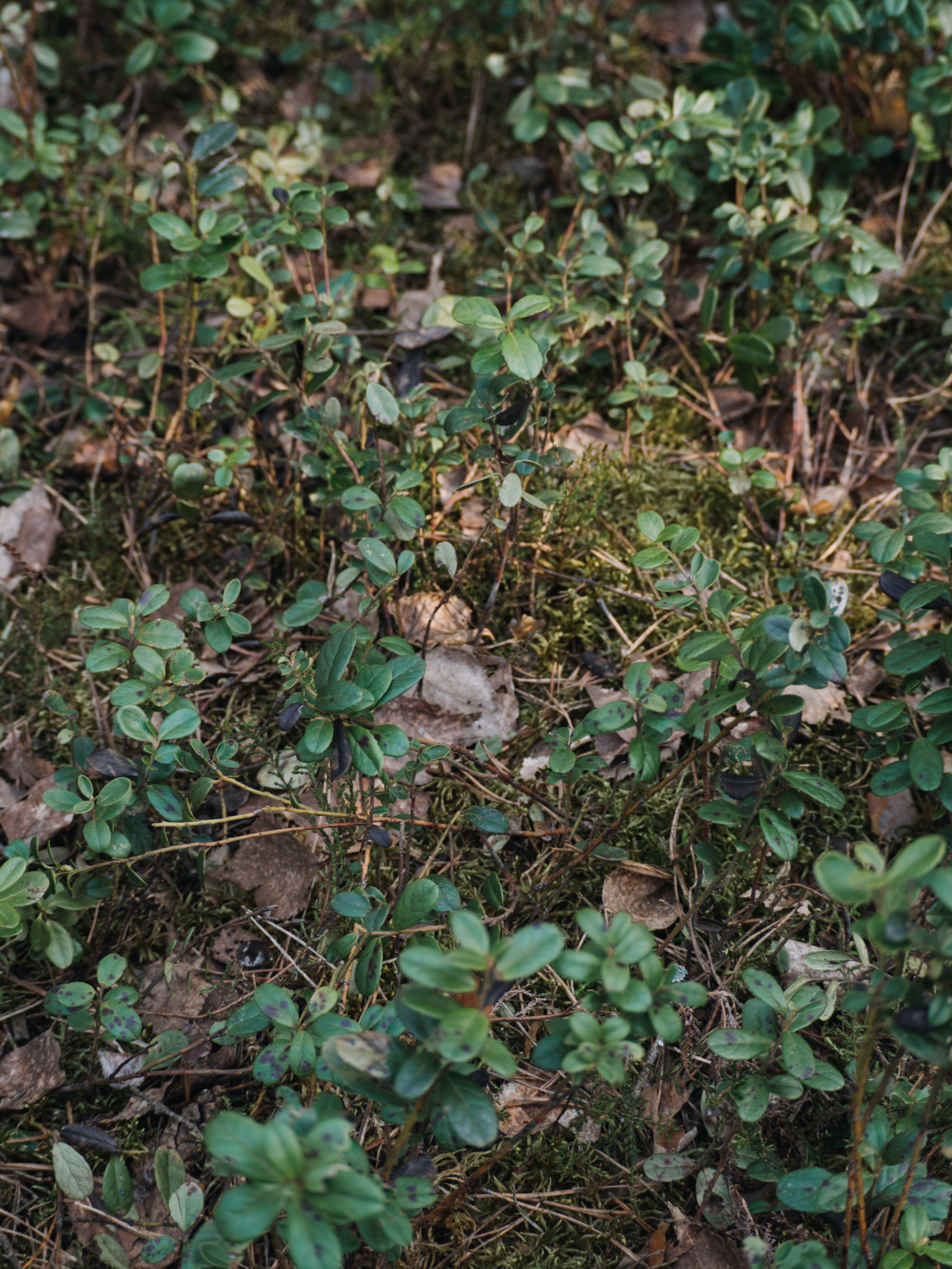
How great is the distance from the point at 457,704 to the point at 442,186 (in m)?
2.18

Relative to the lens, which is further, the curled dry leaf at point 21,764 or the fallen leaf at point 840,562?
the fallen leaf at point 840,562

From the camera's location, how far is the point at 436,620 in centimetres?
261

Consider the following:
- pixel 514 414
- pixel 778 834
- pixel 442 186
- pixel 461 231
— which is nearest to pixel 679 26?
pixel 442 186

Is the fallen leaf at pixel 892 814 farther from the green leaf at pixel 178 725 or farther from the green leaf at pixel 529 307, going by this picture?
the green leaf at pixel 178 725

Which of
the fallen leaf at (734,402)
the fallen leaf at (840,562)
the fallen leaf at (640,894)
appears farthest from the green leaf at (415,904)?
the fallen leaf at (734,402)

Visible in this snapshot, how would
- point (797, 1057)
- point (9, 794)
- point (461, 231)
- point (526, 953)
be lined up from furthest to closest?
point (461, 231)
point (9, 794)
point (797, 1057)
point (526, 953)

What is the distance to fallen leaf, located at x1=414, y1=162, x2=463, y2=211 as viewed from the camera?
351 centimetres

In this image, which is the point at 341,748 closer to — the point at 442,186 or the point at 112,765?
the point at 112,765

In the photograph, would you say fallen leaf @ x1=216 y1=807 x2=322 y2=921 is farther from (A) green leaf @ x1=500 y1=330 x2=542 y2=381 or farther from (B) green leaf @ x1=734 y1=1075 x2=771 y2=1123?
(A) green leaf @ x1=500 y1=330 x2=542 y2=381

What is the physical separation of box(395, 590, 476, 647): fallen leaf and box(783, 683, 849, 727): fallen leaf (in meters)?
0.89

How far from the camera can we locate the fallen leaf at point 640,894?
220 cm

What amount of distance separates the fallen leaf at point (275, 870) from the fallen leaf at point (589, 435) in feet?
4.83

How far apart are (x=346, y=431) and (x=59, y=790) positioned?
1339mm

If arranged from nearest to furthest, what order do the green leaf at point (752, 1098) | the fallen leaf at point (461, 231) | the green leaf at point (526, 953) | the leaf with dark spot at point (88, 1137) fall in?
the green leaf at point (526, 953)
the green leaf at point (752, 1098)
the leaf with dark spot at point (88, 1137)
the fallen leaf at point (461, 231)
